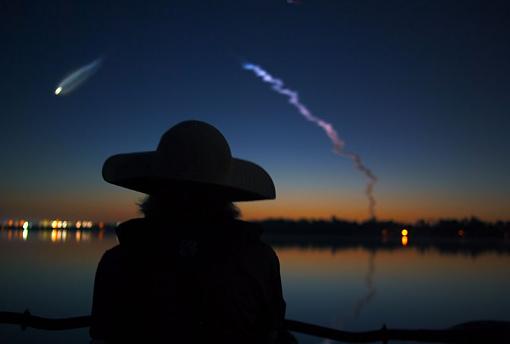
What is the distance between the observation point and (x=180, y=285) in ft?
5.05

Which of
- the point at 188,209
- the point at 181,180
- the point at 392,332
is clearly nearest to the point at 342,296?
the point at 392,332

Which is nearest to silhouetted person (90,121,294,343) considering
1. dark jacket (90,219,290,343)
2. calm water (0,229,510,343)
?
dark jacket (90,219,290,343)

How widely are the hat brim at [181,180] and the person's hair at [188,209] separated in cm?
4

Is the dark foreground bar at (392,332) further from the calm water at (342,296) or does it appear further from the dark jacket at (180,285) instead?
the calm water at (342,296)

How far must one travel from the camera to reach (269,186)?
2025 millimetres

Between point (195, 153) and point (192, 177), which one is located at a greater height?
point (195, 153)

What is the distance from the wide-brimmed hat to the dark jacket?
0.65ft

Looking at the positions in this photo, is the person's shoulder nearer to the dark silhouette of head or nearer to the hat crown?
the dark silhouette of head

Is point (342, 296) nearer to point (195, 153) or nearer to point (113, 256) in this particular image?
point (113, 256)

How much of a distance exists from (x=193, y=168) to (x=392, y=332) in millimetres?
2352

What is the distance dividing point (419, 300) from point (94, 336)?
2767 centimetres

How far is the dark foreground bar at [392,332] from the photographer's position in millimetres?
2920

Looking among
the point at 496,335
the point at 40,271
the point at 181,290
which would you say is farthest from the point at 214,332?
the point at 40,271

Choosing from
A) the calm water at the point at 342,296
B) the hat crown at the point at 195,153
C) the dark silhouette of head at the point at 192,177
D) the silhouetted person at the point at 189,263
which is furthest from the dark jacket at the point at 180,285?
the calm water at the point at 342,296
